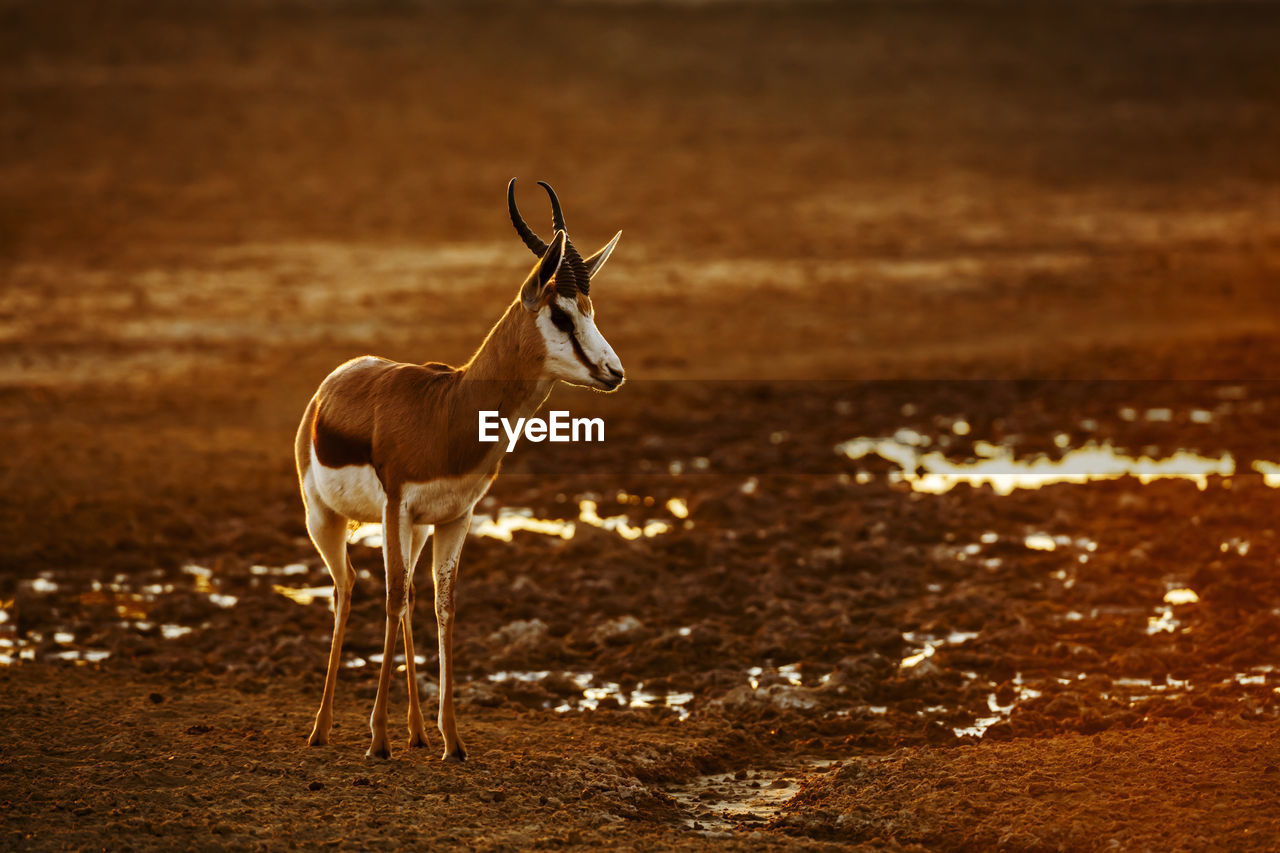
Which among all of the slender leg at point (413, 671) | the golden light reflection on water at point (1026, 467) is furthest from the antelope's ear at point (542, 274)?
the golden light reflection on water at point (1026, 467)

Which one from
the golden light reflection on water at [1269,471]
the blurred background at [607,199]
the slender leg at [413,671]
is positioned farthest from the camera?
the blurred background at [607,199]

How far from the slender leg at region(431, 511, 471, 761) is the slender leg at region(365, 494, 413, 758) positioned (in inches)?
7.5

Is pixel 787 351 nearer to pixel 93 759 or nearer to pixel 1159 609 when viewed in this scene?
pixel 1159 609

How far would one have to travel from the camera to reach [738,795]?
738 cm

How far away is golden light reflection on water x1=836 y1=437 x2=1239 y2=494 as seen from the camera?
537 inches

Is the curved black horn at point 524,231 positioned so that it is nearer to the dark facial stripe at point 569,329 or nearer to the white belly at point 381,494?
the dark facial stripe at point 569,329

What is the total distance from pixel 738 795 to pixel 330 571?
240 cm

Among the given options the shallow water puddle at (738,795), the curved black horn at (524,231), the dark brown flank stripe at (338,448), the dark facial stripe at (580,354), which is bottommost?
the shallow water puddle at (738,795)

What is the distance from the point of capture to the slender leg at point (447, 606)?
7.35m

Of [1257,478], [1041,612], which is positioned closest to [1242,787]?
[1041,612]

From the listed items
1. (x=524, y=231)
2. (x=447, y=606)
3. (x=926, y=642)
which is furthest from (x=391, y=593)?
(x=926, y=642)

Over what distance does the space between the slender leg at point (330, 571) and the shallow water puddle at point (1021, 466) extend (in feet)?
22.9

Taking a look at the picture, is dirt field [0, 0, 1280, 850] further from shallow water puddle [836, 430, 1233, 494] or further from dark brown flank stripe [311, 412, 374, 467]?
dark brown flank stripe [311, 412, 374, 467]

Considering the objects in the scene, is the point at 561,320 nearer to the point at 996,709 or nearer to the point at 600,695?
the point at 600,695
